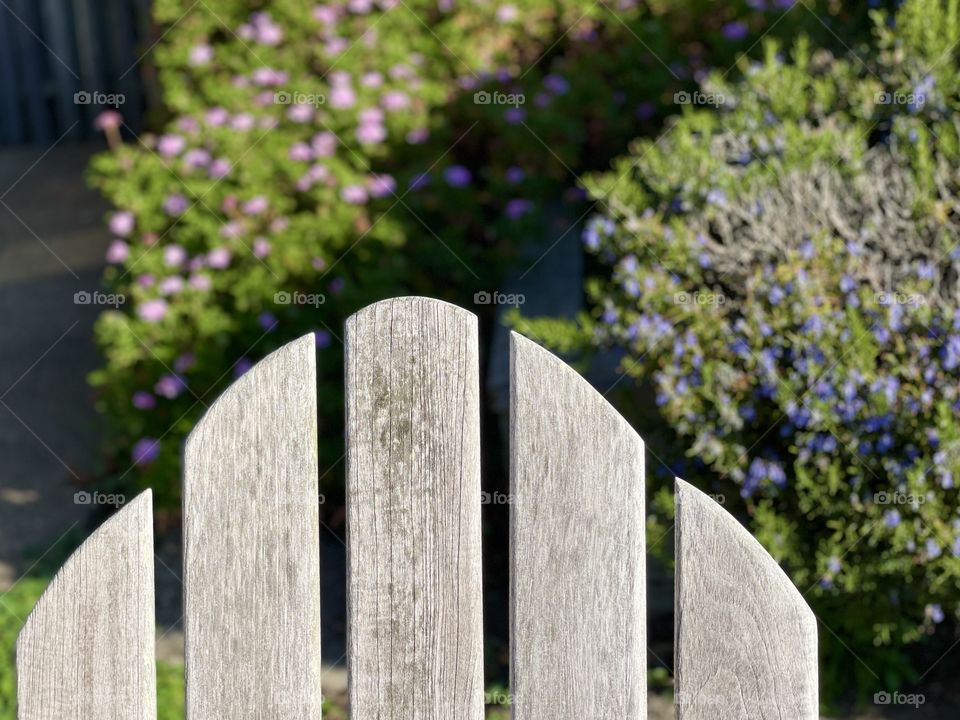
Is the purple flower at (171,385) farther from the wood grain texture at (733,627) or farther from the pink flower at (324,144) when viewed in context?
the wood grain texture at (733,627)

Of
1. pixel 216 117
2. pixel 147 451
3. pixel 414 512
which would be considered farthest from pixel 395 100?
pixel 414 512

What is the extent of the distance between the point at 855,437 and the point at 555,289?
1.57 m

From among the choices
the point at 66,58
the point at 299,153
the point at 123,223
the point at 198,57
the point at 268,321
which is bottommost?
the point at 268,321

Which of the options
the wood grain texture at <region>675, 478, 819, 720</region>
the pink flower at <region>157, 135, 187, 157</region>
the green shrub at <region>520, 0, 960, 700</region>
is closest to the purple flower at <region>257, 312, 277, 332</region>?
the pink flower at <region>157, 135, 187, 157</region>

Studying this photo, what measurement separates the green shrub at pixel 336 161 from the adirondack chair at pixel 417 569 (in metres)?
2.60

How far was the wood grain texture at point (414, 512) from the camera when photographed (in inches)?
46.4

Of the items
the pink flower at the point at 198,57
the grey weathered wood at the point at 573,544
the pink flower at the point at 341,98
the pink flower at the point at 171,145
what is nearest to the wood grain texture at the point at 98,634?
the grey weathered wood at the point at 573,544

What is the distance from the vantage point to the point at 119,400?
13.1ft

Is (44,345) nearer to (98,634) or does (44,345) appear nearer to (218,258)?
(218,258)

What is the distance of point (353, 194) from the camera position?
13.3 ft

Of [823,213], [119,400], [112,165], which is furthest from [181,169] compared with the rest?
[823,213]

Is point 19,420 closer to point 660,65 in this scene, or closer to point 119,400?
point 119,400

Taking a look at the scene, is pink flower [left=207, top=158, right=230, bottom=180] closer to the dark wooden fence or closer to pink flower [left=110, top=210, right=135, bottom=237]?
pink flower [left=110, top=210, right=135, bottom=237]

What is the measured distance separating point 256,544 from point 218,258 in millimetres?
2845
